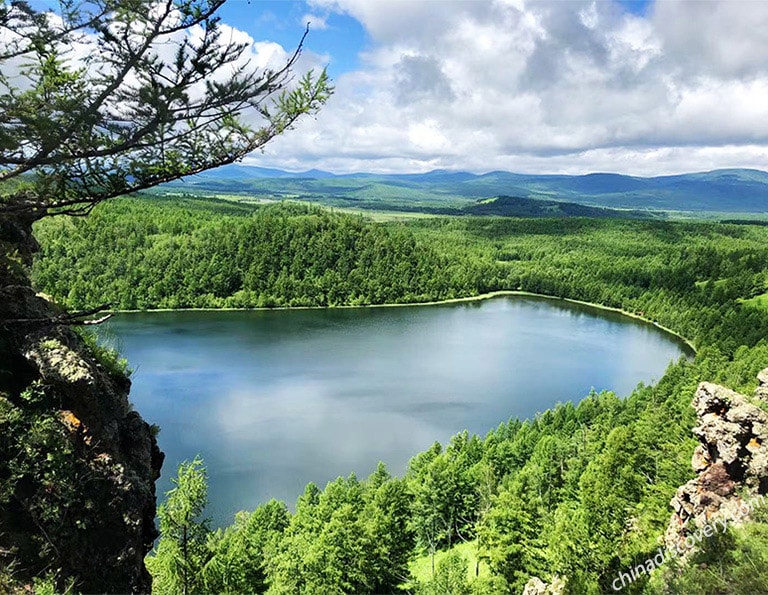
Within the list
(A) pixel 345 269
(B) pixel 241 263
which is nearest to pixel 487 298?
(A) pixel 345 269

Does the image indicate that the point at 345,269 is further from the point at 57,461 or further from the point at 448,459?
the point at 57,461

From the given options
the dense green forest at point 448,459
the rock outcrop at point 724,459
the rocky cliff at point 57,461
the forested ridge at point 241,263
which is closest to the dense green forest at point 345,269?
the forested ridge at point 241,263

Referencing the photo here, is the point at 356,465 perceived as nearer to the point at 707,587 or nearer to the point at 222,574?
the point at 222,574

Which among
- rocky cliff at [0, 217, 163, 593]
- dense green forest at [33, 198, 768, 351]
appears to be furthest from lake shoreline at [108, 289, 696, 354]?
rocky cliff at [0, 217, 163, 593]

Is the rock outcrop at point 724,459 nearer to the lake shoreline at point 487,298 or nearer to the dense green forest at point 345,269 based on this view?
the dense green forest at point 345,269

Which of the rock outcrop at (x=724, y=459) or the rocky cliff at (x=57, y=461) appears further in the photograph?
the rock outcrop at (x=724, y=459)
